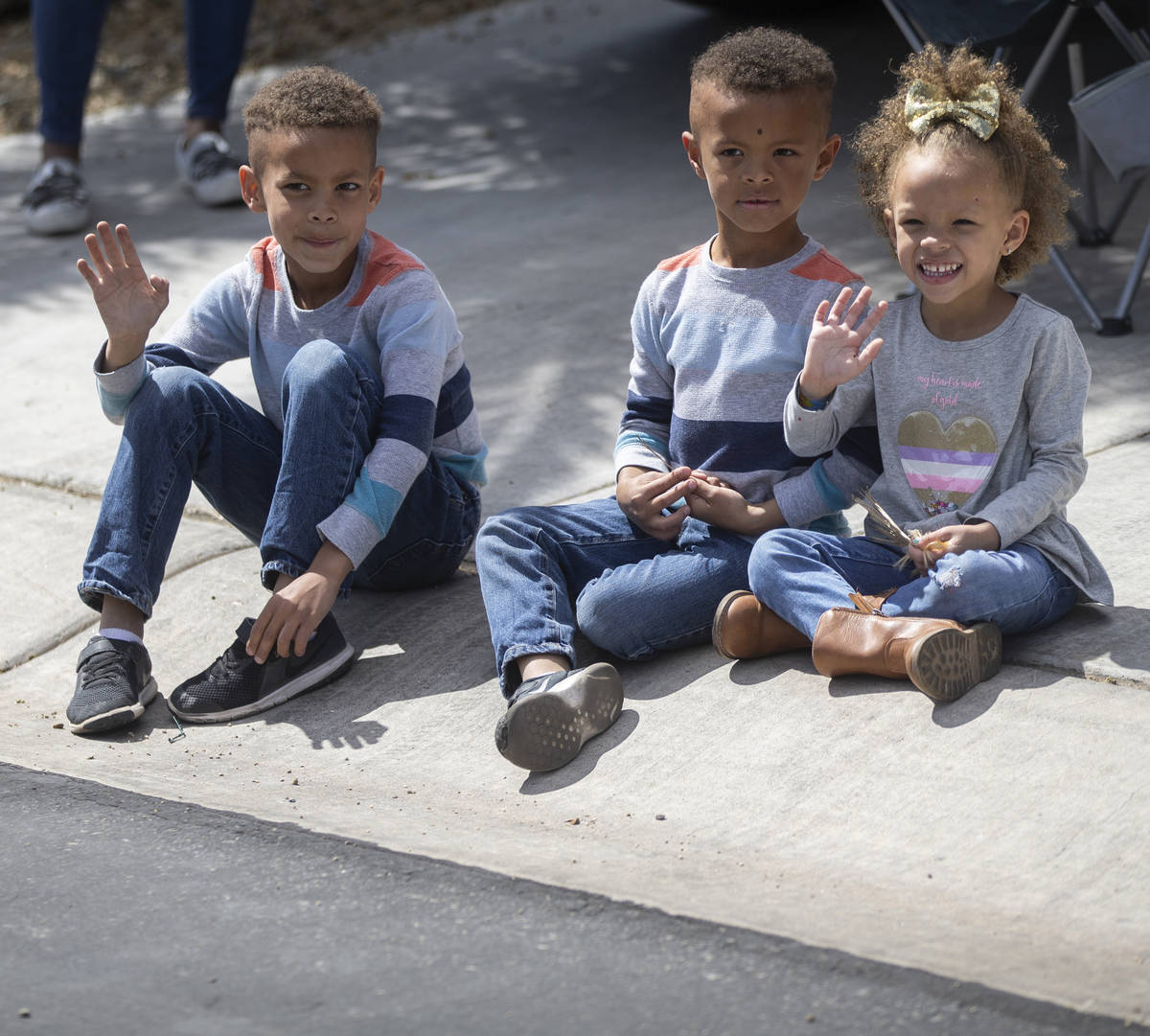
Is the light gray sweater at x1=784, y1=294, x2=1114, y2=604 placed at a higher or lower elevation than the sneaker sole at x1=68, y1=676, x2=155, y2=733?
higher

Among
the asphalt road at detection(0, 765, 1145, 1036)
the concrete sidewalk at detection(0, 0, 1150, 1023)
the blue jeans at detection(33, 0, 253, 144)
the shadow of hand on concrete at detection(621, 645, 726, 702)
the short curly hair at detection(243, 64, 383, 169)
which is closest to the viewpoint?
the asphalt road at detection(0, 765, 1145, 1036)

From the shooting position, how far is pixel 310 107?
317 centimetres

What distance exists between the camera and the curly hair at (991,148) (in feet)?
9.12

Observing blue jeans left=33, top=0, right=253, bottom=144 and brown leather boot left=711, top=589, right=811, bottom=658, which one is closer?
brown leather boot left=711, top=589, right=811, bottom=658

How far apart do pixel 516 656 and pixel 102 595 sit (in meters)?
0.94

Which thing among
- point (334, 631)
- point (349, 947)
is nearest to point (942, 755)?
point (349, 947)

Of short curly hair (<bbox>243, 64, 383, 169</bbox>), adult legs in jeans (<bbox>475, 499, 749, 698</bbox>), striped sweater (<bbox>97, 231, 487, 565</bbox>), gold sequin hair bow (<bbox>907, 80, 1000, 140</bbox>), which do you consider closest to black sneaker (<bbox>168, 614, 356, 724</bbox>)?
striped sweater (<bbox>97, 231, 487, 565</bbox>)

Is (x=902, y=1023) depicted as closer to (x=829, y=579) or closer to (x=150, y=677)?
(x=829, y=579)

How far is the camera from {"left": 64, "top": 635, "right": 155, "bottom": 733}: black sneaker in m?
3.04

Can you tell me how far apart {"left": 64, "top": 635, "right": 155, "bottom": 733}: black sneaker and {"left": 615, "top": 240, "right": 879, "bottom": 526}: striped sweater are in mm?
1089

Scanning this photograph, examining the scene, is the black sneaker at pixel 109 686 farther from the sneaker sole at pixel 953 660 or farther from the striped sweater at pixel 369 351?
the sneaker sole at pixel 953 660

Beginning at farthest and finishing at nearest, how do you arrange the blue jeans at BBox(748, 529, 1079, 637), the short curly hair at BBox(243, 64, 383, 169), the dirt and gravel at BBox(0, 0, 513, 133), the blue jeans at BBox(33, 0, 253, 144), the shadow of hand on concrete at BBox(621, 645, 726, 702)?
the dirt and gravel at BBox(0, 0, 513, 133), the blue jeans at BBox(33, 0, 253, 144), the short curly hair at BBox(243, 64, 383, 169), the shadow of hand on concrete at BBox(621, 645, 726, 702), the blue jeans at BBox(748, 529, 1079, 637)

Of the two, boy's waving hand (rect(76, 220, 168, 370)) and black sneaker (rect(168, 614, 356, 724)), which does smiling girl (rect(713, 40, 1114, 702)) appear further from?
boy's waving hand (rect(76, 220, 168, 370))

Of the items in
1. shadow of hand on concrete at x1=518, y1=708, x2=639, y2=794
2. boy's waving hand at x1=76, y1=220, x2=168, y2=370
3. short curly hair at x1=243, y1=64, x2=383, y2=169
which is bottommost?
shadow of hand on concrete at x1=518, y1=708, x2=639, y2=794
